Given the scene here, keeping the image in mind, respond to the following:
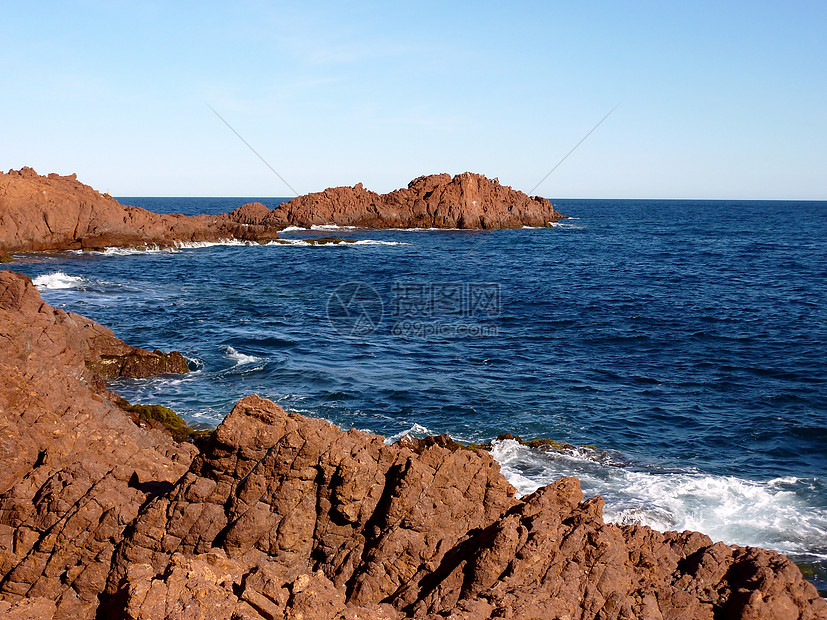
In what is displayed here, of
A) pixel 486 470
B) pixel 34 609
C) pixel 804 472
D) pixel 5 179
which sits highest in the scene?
pixel 5 179

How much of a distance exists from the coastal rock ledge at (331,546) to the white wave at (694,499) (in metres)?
5.93

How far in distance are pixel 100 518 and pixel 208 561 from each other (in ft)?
6.94

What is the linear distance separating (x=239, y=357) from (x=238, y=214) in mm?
72058

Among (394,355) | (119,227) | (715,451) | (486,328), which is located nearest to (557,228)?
(119,227)

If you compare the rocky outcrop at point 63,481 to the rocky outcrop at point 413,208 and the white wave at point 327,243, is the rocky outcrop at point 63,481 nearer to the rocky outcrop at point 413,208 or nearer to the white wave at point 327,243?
the white wave at point 327,243

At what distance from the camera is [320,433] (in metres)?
9.13

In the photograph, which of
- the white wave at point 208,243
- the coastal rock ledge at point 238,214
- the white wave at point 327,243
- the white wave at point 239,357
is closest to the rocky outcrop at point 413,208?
the coastal rock ledge at point 238,214

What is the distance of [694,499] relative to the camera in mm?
15664

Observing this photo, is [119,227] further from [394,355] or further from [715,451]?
[715,451]

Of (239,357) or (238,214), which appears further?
(238,214)

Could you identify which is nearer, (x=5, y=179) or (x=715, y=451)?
(x=715, y=451)

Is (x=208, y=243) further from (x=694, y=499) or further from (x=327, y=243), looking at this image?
(x=694, y=499)

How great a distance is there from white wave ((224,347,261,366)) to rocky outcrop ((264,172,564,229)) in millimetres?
73200

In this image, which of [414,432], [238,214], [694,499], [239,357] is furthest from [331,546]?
[238,214]
